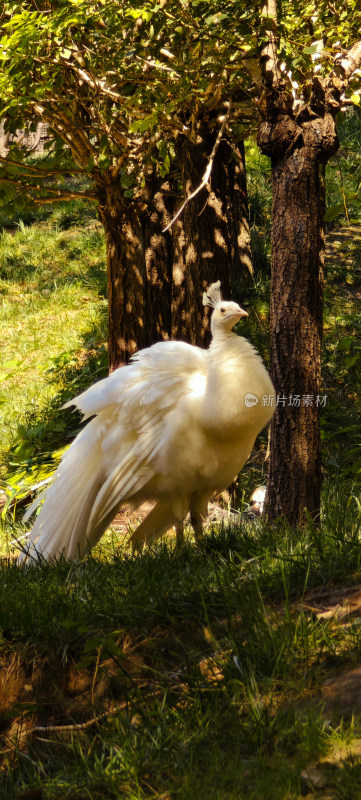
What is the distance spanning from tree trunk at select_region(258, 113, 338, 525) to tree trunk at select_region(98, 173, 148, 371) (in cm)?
303

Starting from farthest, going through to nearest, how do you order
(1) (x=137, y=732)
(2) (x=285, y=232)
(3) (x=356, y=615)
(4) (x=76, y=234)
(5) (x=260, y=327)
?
(4) (x=76, y=234) → (5) (x=260, y=327) → (2) (x=285, y=232) → (3) (x=356, y=615) → (1) (x=137, y=732)

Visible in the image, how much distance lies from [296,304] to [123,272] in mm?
3288

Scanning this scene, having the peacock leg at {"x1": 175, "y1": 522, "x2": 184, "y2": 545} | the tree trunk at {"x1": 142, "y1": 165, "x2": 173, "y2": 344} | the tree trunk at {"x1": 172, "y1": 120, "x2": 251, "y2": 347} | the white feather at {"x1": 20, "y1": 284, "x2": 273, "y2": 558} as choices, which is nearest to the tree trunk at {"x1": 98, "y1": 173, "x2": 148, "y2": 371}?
the tree trunk at {"x1": 142, "y1": 165, "x2": 173, "y2": 344}

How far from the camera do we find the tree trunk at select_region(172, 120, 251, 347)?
21.3 ft

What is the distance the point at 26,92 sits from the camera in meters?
6.23

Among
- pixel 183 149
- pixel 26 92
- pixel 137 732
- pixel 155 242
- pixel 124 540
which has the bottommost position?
pixel 124 540

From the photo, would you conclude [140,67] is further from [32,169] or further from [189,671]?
[189,671]

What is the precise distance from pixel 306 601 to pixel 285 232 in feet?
6.82

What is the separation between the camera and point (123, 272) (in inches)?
296

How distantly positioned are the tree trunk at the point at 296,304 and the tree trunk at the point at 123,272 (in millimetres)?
3027

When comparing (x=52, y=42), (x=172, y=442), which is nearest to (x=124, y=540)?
(x=172, y=442)

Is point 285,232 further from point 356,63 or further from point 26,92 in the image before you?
point 26,92

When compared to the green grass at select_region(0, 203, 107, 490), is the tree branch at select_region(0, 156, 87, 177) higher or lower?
higher
